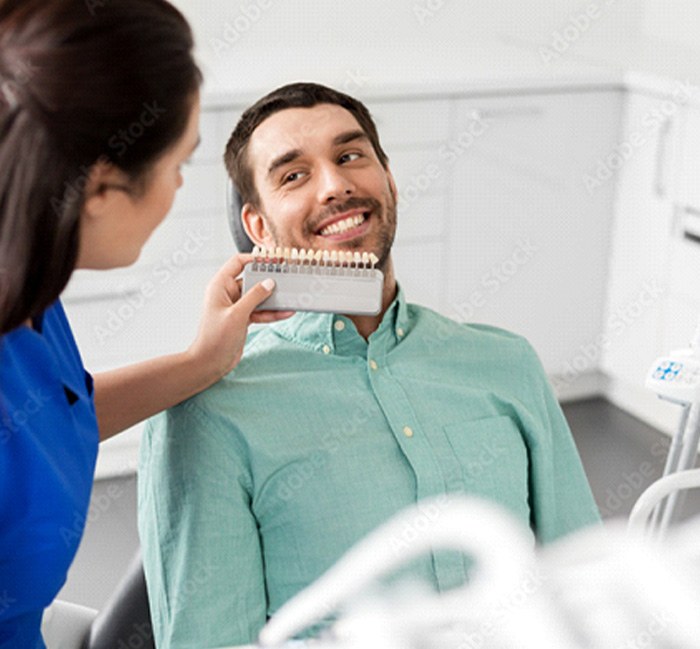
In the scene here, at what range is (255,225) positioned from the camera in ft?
5.01

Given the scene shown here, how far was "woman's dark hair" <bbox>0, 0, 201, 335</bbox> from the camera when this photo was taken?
0.88 metres

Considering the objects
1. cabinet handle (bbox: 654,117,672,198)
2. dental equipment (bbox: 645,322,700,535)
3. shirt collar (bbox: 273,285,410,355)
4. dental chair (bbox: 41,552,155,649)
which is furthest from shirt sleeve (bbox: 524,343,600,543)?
cabinet handle (bbox: 654,117,672,198)

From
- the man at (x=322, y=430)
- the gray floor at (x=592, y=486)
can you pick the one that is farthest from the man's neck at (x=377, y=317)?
the gray floor at (x=592, y=486)

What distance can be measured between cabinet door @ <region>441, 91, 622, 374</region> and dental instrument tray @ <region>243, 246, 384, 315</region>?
1615 mm

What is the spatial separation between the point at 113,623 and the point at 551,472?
1.91 ft

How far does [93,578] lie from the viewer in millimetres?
2428

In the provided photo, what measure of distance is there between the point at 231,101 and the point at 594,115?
39.3 inches

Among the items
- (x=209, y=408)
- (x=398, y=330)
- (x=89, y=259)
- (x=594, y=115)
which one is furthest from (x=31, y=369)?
(x=594, y=115)

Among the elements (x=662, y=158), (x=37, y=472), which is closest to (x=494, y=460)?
(x=37, y=472)

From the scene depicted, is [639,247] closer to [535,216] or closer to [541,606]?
[535,216]

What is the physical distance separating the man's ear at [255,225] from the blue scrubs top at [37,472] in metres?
0.43

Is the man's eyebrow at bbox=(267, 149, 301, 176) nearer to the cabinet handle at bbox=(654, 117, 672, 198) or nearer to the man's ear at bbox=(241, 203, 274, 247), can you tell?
the man's ear at bbox=(241, 203, 274, 247)

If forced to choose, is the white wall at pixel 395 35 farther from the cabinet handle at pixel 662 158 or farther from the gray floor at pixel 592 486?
the gray floor at pixel 592 486

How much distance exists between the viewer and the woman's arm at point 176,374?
1267 mm
